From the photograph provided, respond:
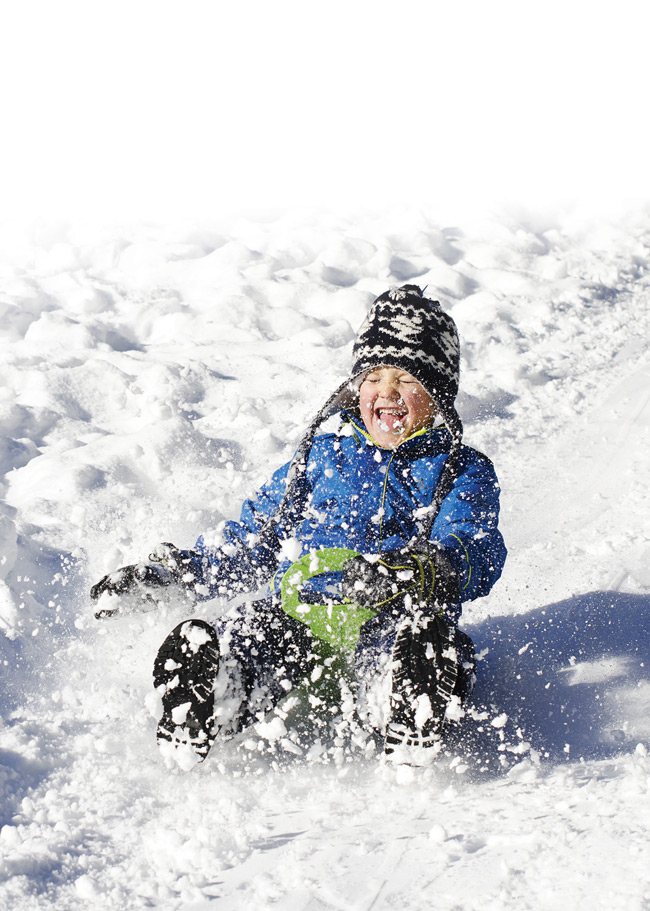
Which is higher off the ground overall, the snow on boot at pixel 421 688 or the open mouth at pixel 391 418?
the open mouth at pixel 391 418

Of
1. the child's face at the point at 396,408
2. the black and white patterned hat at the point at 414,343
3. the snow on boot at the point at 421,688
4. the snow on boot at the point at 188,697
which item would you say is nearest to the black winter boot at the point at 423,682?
the snow on boot at the point at 421,688

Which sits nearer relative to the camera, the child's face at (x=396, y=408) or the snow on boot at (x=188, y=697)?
the snow on boot at (x=188, y=697)

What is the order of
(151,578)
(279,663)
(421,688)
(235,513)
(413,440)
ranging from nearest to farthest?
(421,688)
(279,663)
(151,578)
(413,440)
(235,513)

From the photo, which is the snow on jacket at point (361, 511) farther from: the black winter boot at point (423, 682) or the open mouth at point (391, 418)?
the black winter boot at point (423, 682)

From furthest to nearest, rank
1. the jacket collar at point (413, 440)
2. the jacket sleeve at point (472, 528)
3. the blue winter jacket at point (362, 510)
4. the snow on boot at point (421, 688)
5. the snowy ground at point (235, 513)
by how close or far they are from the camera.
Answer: the jacket collar at point (413, 440), the blue winter jacket at point (362, 510), the jacket sleeve at point (472, 528), the snow on boot at point (421, 688), the snowy ground at point (235, 513)

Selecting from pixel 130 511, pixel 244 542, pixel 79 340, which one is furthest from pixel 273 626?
pixel 79 340

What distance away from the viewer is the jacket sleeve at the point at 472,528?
1.85 meters

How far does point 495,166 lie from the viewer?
10.2 m

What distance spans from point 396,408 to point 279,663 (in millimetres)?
802

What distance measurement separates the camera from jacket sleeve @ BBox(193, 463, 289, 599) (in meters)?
2.17

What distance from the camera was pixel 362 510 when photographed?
6.95 ft

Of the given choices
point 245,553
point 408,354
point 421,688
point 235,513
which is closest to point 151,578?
point 245,553

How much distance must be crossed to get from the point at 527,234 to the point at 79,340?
15.6 feet

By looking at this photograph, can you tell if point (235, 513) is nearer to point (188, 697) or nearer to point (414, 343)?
point (414, 343)
